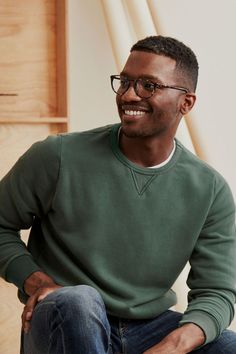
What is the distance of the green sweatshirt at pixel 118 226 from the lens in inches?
61.3

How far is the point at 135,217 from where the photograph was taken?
1583mm

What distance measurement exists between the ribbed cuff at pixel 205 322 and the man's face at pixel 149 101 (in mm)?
445

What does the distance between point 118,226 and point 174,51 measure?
46cm

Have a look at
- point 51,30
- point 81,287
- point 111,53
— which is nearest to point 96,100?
point 111,53

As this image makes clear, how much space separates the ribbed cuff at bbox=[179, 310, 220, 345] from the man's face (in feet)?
1.46

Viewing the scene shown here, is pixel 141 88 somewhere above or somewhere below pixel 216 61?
below

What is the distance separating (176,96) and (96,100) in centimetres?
106

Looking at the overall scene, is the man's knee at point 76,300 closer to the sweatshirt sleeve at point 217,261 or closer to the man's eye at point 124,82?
the sweatshirt sleeve at point 217,261

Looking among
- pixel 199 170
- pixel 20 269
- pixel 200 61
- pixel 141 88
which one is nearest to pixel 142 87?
pixel 141 88

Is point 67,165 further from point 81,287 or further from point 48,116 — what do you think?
point 48,116

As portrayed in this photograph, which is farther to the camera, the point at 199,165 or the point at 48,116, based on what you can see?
the point at 48,116

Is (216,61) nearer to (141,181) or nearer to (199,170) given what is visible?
(199,170)

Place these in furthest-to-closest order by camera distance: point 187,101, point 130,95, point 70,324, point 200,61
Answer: point 200,61 → point 187,101 → point 130,95 → point 70,324

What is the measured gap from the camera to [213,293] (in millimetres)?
1606
